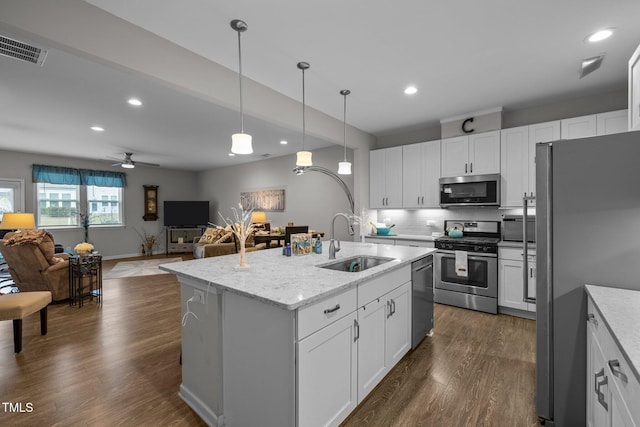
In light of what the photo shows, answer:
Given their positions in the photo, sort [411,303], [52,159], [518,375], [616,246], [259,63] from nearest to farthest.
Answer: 1. [616,246]
2. [518,375]
3. [411,303]
4. [259,63]
5. [52,159]

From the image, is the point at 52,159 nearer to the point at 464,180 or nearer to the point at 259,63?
the point at 259,63

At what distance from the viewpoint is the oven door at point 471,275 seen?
3.56 meters

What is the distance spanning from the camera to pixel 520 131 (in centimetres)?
368

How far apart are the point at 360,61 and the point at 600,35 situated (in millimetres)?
1974

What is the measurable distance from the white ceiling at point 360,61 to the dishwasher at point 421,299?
1.98 m

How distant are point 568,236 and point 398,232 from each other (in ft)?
11.5

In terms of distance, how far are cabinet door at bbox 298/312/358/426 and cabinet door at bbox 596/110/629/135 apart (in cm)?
376

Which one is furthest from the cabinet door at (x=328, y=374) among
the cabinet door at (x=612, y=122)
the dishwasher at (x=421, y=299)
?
the cabinet door at (x=612, y=122)

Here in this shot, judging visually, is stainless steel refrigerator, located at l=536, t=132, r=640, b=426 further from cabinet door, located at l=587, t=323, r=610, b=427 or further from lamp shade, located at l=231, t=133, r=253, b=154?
lamp shade, located at l=231, t=133, r=253, b=154

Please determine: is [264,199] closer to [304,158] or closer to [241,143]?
[304,158]

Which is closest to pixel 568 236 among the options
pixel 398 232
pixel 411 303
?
pixel 411 303

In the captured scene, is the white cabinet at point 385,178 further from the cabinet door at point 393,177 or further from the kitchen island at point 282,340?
the kitchen island at point 282,340

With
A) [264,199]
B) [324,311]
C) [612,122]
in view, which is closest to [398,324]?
[324,311]

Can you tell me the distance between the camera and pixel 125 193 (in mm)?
8320
